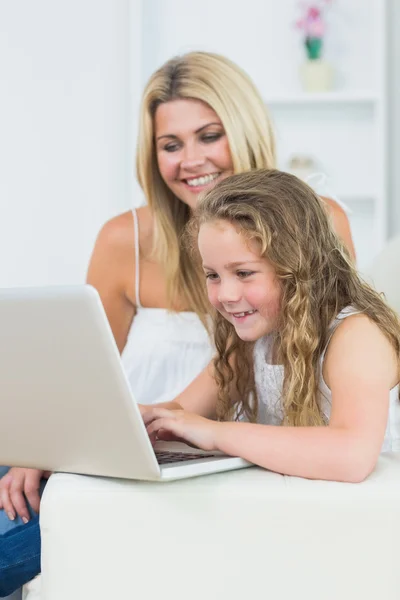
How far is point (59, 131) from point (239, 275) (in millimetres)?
2537

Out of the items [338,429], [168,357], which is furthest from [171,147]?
[338,429]

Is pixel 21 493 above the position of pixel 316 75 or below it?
below

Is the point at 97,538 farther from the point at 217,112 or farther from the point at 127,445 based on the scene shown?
the point at 217,112

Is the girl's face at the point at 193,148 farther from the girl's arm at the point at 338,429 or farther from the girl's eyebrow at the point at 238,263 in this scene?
the girl's arm at the point at 338,429

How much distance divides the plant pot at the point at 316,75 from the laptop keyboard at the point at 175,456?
245 centimetres

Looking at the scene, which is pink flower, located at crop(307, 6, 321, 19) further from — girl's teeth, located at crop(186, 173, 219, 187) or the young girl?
the young girl

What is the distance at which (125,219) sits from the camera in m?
2.30

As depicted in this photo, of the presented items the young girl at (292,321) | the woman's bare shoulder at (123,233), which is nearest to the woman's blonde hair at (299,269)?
the young girl at (292,321)

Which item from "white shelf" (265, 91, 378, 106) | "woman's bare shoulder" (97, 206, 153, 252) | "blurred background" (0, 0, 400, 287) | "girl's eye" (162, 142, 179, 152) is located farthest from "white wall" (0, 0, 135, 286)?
"girl's eye" (162, 142, 179, 152)

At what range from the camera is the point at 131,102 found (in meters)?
3.49

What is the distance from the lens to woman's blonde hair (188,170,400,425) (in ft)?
4.69

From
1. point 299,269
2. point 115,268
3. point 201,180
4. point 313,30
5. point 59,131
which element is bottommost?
point 115,268

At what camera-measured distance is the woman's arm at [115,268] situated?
2.28m

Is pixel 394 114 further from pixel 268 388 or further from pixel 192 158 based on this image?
pixel 268 388
